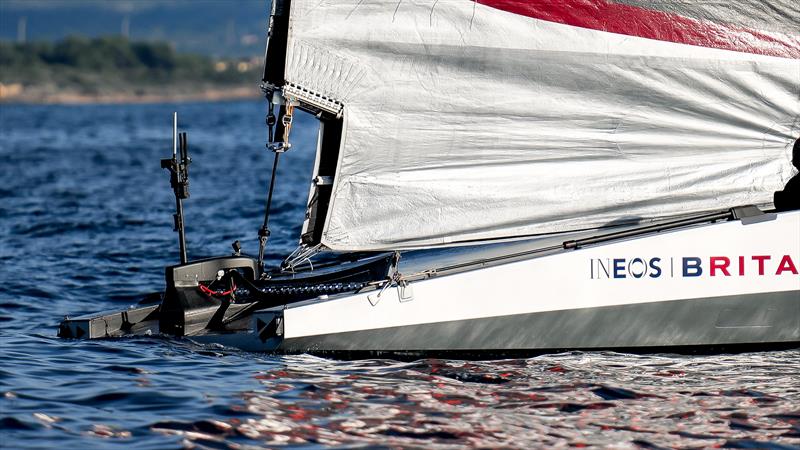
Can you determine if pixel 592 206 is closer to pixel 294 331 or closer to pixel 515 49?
pixel 515 49

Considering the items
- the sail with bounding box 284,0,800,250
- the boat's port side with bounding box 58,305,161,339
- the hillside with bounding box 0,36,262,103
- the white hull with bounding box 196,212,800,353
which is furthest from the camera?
the hillside with bounding box 0,36,262,103

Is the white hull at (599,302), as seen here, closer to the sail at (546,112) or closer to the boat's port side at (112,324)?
the sail at (546,112)

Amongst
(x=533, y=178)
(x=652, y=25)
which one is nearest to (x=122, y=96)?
(x=533, y=178)

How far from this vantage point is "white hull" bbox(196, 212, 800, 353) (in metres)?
9.28

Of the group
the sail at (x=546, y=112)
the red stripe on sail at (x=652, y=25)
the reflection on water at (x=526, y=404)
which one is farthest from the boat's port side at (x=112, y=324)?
the red stripe on sail at (x=652, y=25)

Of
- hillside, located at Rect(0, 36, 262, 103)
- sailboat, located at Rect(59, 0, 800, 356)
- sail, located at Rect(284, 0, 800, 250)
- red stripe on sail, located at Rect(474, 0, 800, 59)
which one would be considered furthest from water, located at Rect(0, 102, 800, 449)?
hillside, located at Rect(0, 36, 262, 103)

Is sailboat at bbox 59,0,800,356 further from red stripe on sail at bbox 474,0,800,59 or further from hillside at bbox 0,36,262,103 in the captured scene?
hillside at bbox 0,36,262,103

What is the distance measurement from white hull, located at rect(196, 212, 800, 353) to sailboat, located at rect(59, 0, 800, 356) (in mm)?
14

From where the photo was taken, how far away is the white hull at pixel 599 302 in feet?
30.5

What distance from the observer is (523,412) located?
8164mm

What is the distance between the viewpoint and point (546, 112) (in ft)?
32.2

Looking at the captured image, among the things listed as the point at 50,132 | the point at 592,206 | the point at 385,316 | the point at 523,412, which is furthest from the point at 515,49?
the point at 50,132

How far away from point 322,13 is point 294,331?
2329 mm

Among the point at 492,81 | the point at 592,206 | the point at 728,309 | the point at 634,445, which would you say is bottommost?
the point at 634,445
